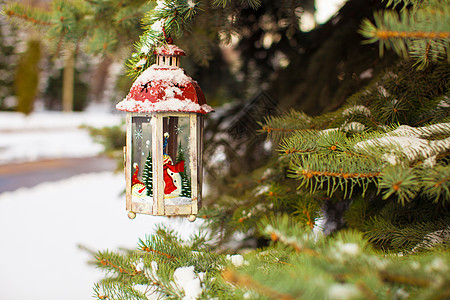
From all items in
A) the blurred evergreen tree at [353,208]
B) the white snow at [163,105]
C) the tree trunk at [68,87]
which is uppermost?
the tree trunk at [68,87]

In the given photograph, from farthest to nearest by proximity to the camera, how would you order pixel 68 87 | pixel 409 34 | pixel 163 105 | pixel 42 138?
pixel 68 87
pixel 42 138
pixel 163 105
pixel 409 34

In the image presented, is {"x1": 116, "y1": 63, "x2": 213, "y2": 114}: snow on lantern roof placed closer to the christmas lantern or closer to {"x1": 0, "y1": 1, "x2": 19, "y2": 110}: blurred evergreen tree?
the christmas lantern

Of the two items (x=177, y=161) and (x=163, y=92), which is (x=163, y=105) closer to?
(x=163, y=92)

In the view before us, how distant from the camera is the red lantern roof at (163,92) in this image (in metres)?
0.93

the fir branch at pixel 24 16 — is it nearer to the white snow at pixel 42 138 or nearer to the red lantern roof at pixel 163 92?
the red lantern roof at pixel 163 92

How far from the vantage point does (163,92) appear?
94 centimetres

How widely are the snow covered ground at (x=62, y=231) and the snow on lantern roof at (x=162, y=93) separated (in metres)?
0.58

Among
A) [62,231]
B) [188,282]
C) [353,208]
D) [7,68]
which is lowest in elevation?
[62,231]

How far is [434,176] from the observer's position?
0.59m

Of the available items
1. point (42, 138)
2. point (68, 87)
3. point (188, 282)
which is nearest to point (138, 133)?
point (188, 282)

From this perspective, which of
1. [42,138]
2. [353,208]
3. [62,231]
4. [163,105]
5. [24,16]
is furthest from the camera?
[42,138]

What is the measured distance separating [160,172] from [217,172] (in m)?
0.89

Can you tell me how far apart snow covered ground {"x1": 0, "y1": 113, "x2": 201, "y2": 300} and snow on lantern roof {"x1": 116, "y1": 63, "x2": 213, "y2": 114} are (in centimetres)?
58

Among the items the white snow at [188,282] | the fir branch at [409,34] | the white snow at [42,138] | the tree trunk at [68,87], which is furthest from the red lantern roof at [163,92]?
the tree trunk at [68,87]
